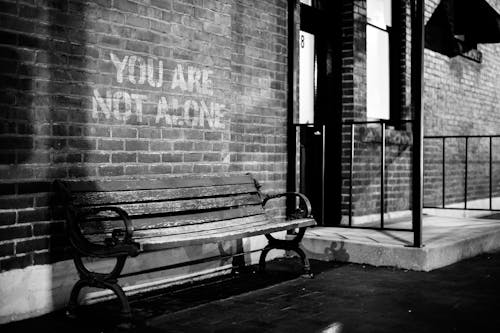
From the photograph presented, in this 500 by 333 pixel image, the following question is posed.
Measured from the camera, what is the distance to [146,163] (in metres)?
4.53

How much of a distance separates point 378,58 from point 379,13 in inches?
22.7

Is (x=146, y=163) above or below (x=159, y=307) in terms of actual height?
above

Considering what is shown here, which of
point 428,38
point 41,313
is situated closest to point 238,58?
point 41,313

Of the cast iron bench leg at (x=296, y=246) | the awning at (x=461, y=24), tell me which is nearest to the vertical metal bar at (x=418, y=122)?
the cast iron bench leg at (x=296, y=246)

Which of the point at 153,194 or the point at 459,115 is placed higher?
the point at 459,115

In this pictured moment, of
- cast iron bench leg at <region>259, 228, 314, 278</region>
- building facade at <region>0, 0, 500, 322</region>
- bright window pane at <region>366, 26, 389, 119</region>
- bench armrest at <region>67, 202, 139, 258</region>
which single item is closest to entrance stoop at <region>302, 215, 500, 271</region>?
building facade at <region>0, 0, 500, 322</region>

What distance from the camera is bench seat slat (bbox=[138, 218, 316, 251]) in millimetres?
3622

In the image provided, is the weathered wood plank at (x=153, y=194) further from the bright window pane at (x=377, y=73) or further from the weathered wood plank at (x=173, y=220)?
the bright window pane at (x=377, y=73)

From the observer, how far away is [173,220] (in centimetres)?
429

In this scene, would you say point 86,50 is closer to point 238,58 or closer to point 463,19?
point 238,58

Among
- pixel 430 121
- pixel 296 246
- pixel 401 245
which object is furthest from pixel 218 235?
pixel 430 121

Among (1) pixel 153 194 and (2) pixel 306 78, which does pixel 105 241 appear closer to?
(1) pixel 153 194

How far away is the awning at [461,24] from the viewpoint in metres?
8.76

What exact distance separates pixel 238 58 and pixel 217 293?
7.51ft
